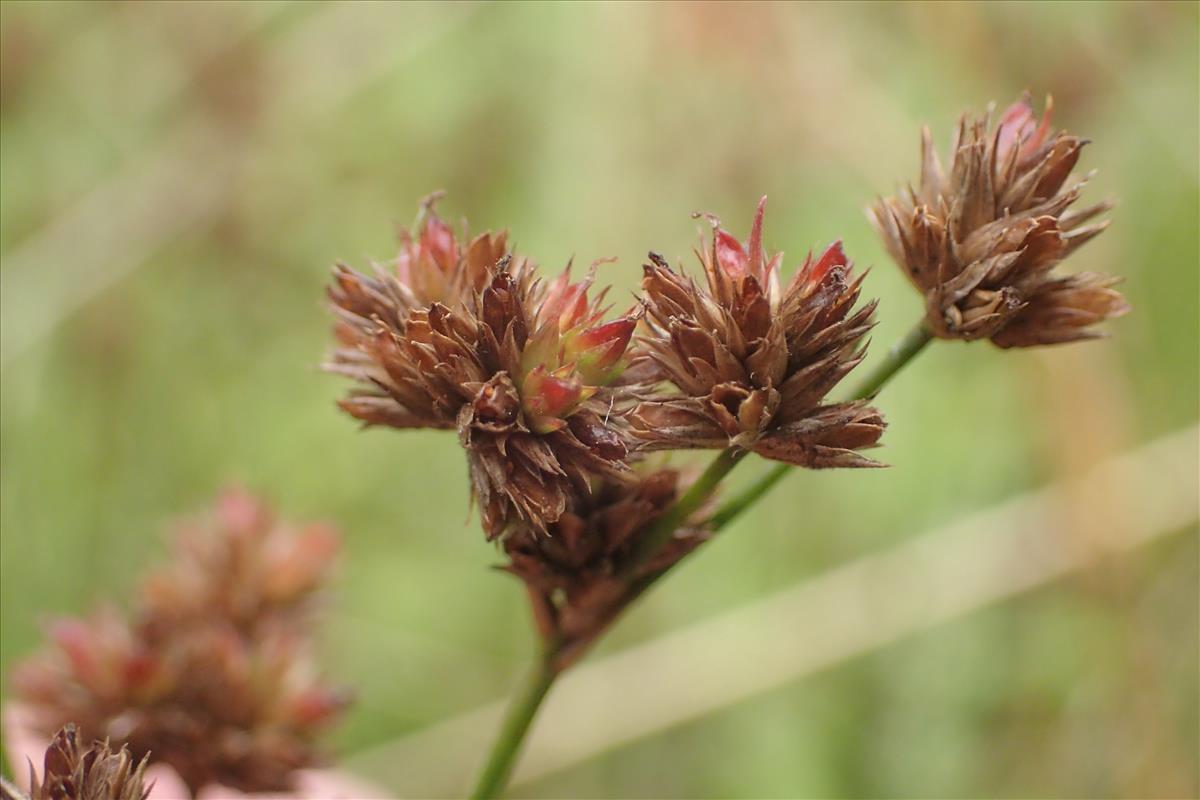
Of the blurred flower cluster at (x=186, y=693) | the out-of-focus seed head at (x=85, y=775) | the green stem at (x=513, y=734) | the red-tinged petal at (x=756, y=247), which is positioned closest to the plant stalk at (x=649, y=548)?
the green stem at (x=513, y=734)

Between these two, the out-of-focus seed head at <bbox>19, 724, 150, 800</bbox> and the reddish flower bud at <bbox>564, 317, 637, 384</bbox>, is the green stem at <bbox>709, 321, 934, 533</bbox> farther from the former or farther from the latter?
the out-of-focus seed head at <bbox>19, 724, 150, 800</bbox>

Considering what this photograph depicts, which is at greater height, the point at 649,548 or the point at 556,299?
the point at 556,299

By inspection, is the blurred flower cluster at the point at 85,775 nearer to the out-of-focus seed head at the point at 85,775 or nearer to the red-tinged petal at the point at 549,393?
the out-of-focus seed head at the point at 85,775

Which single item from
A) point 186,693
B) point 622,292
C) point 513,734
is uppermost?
point 622,292

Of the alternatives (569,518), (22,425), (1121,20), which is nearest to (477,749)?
(22,425)

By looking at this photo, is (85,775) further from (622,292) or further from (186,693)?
(622,292)

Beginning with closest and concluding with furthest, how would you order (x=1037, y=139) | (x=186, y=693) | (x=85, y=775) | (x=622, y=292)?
1. (x=85, y=775)
2. (x=1037, y=139)
3. (x=186, y=693)
4. (x=622, y=292)

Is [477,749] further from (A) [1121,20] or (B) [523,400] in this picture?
(A) [1121,20]

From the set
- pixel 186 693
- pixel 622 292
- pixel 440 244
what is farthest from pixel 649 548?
pixel 622 292
